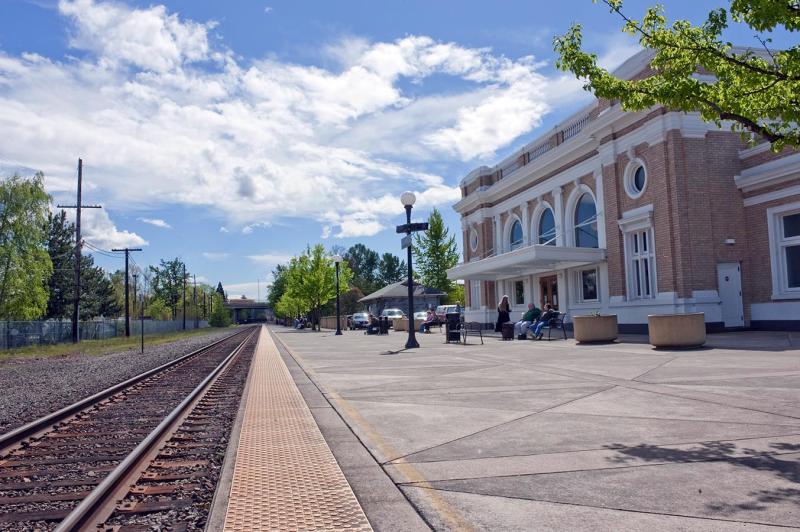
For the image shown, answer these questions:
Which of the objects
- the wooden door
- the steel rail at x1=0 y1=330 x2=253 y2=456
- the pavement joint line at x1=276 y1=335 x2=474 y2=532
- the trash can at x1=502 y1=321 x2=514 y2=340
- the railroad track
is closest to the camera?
the pavement joint line at x1=276 y1=335 x2=474 y2=532

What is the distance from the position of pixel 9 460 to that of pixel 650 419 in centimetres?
640

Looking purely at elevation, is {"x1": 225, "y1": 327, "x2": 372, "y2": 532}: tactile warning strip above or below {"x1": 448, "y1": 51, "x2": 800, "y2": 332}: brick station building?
below

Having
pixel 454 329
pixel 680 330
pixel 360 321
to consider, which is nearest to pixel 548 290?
pixel 454 329

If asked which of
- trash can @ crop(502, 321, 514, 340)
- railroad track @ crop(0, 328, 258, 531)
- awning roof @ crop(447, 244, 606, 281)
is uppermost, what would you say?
awning roof @ crop(447, 244, 606, 281)

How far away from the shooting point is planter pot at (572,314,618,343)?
62.0ft

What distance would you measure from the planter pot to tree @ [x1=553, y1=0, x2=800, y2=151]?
1010cm

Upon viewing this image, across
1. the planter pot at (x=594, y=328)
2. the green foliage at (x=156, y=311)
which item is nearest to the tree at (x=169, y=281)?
the green foliage at (x=156, y=311)

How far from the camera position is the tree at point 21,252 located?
4372 centimetres

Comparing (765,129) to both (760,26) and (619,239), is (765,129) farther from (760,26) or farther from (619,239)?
(619,239)

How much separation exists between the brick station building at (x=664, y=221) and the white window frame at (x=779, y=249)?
0.03 meters

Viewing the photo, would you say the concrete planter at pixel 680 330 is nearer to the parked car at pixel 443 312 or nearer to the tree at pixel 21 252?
the parked car at pixel 443 312

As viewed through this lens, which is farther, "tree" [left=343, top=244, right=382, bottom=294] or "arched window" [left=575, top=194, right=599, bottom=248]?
"tree" [left=343, top=244, right=382, bottom=294]

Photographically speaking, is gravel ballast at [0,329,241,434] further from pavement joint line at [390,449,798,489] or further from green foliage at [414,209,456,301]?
green foliage at [414,209,456,301]

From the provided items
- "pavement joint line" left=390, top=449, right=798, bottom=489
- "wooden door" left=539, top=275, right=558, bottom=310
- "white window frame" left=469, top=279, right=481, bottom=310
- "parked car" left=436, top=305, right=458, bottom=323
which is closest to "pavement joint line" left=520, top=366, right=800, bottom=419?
"pavement joint line" left=390, top=449, right=798, bottom=489
